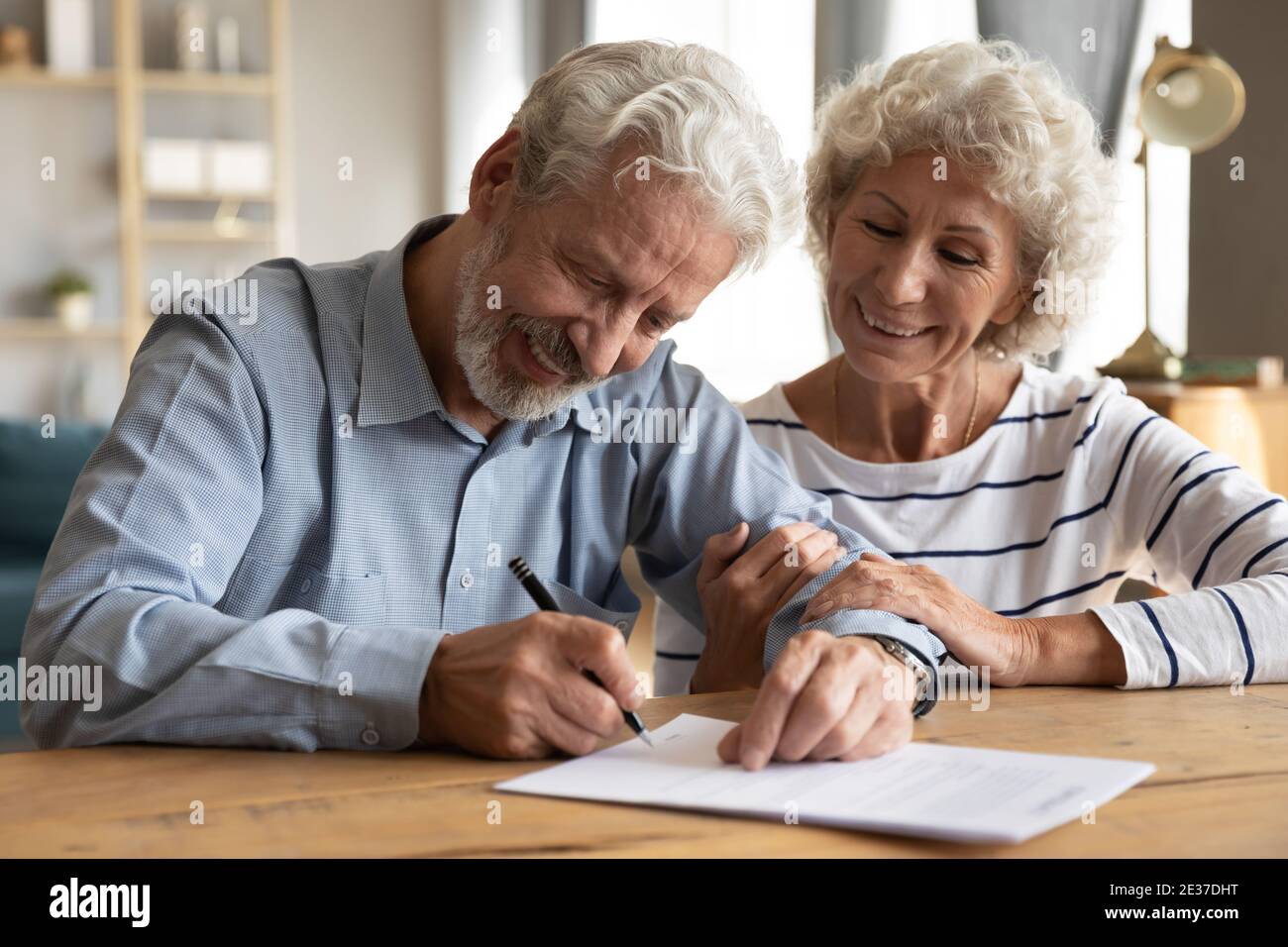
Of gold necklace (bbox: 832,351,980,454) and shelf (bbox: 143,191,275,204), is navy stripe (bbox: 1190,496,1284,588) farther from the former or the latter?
shelf (bbox: 143,191,275,204)

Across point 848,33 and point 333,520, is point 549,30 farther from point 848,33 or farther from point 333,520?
point 333,520

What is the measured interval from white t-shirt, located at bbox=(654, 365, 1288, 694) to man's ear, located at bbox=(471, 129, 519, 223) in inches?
28.5

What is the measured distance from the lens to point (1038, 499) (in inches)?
80.1

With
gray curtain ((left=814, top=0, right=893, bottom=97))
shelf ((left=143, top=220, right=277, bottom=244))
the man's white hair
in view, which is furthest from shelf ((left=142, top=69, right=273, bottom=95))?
the man's white hair

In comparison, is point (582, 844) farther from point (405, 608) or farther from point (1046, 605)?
point (1046, 605)

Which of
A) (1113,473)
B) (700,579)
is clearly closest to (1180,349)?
(1113,473)

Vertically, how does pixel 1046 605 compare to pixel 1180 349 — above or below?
below

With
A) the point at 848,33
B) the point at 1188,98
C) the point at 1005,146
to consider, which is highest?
the point at 848,33

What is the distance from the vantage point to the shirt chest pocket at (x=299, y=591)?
1455 millimetres

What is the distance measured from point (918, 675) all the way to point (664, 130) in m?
0.61

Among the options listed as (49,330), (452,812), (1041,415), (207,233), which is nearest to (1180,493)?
(1041,415)

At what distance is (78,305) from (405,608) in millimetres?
5286

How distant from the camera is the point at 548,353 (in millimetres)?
1465
